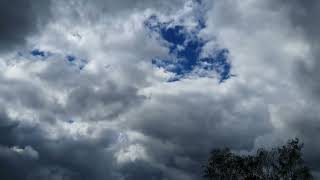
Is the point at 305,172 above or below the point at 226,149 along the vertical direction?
below

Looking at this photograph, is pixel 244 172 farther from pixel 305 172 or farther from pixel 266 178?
pixel 305 172

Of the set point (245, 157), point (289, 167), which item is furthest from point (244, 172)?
point (289, 167)

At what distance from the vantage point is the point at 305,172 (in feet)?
428

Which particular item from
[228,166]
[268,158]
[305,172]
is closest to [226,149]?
[228,166]

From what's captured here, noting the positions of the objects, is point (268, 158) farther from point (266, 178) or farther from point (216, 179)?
point (216, 179)

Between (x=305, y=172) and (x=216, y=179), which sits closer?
(x=305, y=172)

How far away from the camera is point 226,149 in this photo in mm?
155375

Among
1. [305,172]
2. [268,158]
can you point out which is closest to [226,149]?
[268,158]

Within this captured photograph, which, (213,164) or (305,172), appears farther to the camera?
(213,164)

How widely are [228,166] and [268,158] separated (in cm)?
1786

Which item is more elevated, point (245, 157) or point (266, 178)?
point (245, 157)

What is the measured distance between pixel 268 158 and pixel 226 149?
19.3 metres

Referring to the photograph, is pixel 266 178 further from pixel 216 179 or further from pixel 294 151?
pixel 216 179

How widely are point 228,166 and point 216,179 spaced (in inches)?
212
